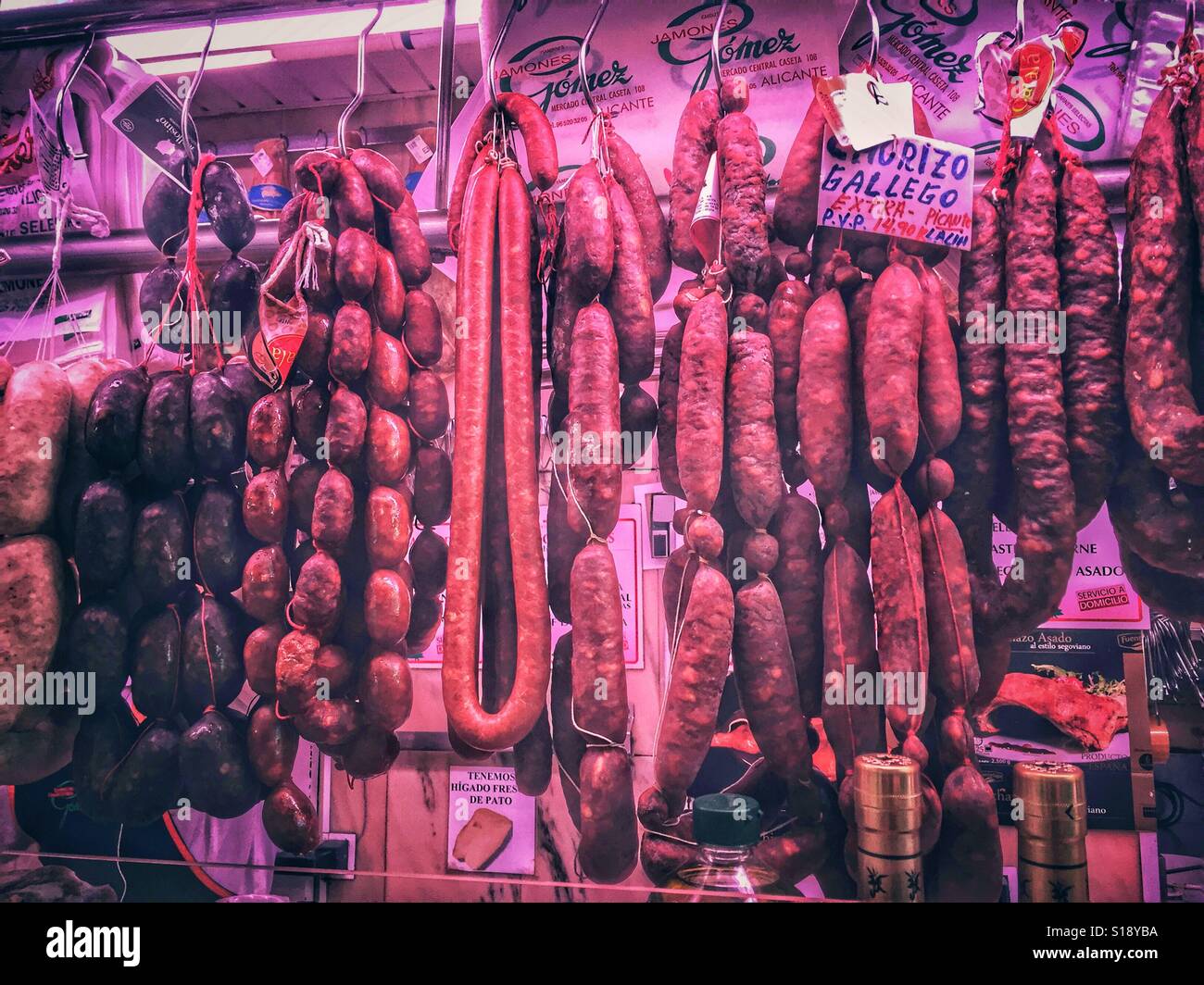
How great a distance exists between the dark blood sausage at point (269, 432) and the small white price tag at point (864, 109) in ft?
4.83

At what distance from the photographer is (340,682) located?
181 centimetres

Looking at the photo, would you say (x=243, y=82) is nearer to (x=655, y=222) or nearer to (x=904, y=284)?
(x=655, y=222)

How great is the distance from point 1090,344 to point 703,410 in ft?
2.78

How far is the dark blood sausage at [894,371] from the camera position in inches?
64.0

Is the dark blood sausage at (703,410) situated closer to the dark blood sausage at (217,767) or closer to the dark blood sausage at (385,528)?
the dark blood sausage at (385,528)

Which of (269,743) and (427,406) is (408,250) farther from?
(269,743)

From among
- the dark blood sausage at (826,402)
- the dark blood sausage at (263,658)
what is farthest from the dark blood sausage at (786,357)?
the dark blood sausage at (263,658)

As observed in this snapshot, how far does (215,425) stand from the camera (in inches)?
75.4

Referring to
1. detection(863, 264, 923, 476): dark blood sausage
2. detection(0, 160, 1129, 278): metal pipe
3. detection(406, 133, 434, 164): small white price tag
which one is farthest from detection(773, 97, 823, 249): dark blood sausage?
detection(406, 133, 434, 164): small white price tag

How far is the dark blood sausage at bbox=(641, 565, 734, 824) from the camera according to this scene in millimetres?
1631

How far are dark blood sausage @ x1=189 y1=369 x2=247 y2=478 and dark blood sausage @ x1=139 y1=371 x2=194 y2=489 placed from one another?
0.02 metres

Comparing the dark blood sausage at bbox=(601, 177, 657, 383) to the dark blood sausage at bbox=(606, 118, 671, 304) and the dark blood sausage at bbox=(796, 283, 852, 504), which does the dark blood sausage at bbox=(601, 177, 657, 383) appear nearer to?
the dark blood sausage at bbox=(606, 118, 671, 304)

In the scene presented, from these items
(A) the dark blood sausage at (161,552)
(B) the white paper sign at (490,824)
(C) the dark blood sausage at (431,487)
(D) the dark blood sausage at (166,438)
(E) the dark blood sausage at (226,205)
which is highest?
(E) the dark blood sausage at (226,205)
